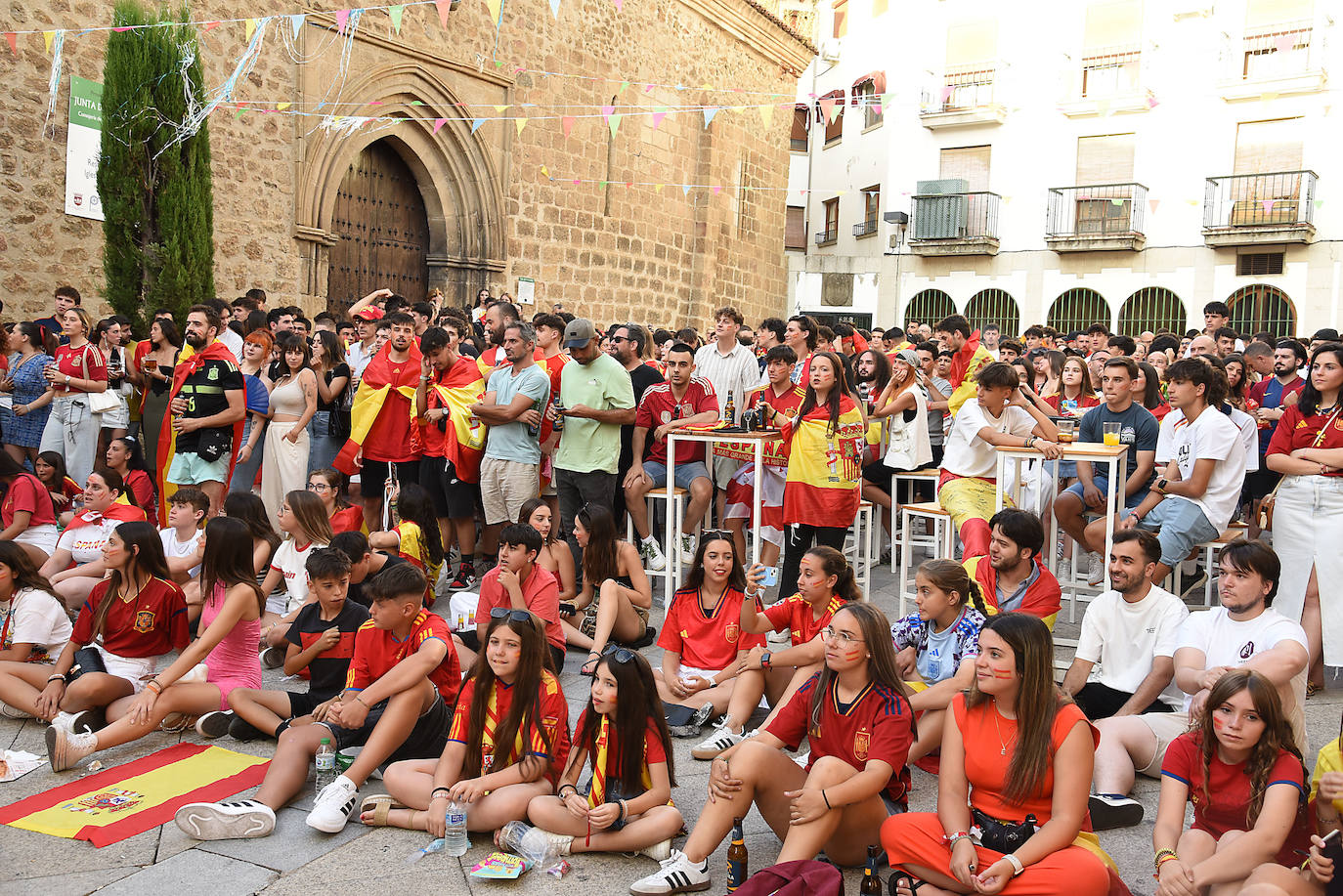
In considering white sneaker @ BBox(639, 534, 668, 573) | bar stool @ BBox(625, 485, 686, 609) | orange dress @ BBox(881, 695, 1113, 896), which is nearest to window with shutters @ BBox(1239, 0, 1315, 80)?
bar stool @ BBox(625, 485, 686, 609)

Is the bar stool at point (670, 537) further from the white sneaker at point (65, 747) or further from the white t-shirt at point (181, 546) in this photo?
the white sneaker at point (65, 747)

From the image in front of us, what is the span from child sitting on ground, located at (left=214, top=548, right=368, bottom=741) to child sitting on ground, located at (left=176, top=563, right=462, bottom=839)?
0.22 m

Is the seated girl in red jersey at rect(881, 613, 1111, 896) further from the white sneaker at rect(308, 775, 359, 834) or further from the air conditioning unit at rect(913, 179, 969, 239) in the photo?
the air conditioning unit at rect(913, 179, 969, 239)

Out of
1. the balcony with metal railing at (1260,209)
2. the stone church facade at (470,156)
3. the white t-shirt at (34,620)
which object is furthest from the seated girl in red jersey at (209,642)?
the balcony with metal railing at (1260,209)

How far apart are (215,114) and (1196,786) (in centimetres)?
1062

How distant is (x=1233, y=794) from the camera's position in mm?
3307

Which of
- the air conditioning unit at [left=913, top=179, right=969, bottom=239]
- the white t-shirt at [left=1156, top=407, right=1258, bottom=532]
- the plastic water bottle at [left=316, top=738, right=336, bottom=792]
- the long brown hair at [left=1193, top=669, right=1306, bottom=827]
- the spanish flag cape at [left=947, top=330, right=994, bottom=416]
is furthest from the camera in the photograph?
the air conditioning unit at [left=913, top=179, right=969, bottom=239]

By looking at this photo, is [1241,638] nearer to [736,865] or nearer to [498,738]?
[736,865]

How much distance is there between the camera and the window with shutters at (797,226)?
33.2 meters

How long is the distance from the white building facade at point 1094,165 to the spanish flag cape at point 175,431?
17225 millimetres

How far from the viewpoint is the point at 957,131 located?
2705cm

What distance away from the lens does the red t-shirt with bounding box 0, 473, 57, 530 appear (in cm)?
648

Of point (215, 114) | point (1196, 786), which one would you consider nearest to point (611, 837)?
point (1196, 786)

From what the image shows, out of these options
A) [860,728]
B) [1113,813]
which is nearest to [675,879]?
[860,728]
